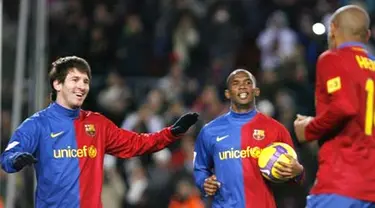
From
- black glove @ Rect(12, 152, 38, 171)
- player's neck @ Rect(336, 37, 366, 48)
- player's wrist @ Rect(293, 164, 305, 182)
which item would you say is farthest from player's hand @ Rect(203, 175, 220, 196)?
player's neck @ Rect(336, 37, 366, 48)

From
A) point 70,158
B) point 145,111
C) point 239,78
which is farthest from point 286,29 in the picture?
point 70,158

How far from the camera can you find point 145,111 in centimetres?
1425

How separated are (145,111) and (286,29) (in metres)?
2.60

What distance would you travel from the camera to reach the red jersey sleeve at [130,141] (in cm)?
793

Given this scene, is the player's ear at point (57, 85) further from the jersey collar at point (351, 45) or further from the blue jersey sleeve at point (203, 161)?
the jersey collar at point (351, 45)

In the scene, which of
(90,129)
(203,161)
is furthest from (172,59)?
(90,129)

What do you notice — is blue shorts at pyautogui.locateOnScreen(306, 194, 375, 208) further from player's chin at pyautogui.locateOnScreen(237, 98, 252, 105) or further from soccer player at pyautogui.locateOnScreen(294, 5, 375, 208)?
player's chin at pyautogui.locateOnScreen(237, 98, 252, 105)

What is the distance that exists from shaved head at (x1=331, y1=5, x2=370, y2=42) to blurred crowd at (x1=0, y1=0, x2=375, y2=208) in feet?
19.7

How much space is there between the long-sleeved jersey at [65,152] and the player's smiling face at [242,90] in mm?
1076

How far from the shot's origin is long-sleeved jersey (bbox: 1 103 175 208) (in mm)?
7527

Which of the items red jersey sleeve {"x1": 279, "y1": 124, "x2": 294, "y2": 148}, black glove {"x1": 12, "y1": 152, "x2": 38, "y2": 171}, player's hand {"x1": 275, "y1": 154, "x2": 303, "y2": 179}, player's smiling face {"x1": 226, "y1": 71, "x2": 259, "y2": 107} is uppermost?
player's smiling face {"x1": 226, "y1": 71, "x2": 259, "y2": 107}

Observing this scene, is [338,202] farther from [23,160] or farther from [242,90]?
[23,160]

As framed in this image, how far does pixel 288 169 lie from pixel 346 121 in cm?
103

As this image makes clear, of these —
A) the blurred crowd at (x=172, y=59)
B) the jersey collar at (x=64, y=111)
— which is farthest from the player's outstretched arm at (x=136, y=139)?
the blurred crowd at (x=172, y=59)
